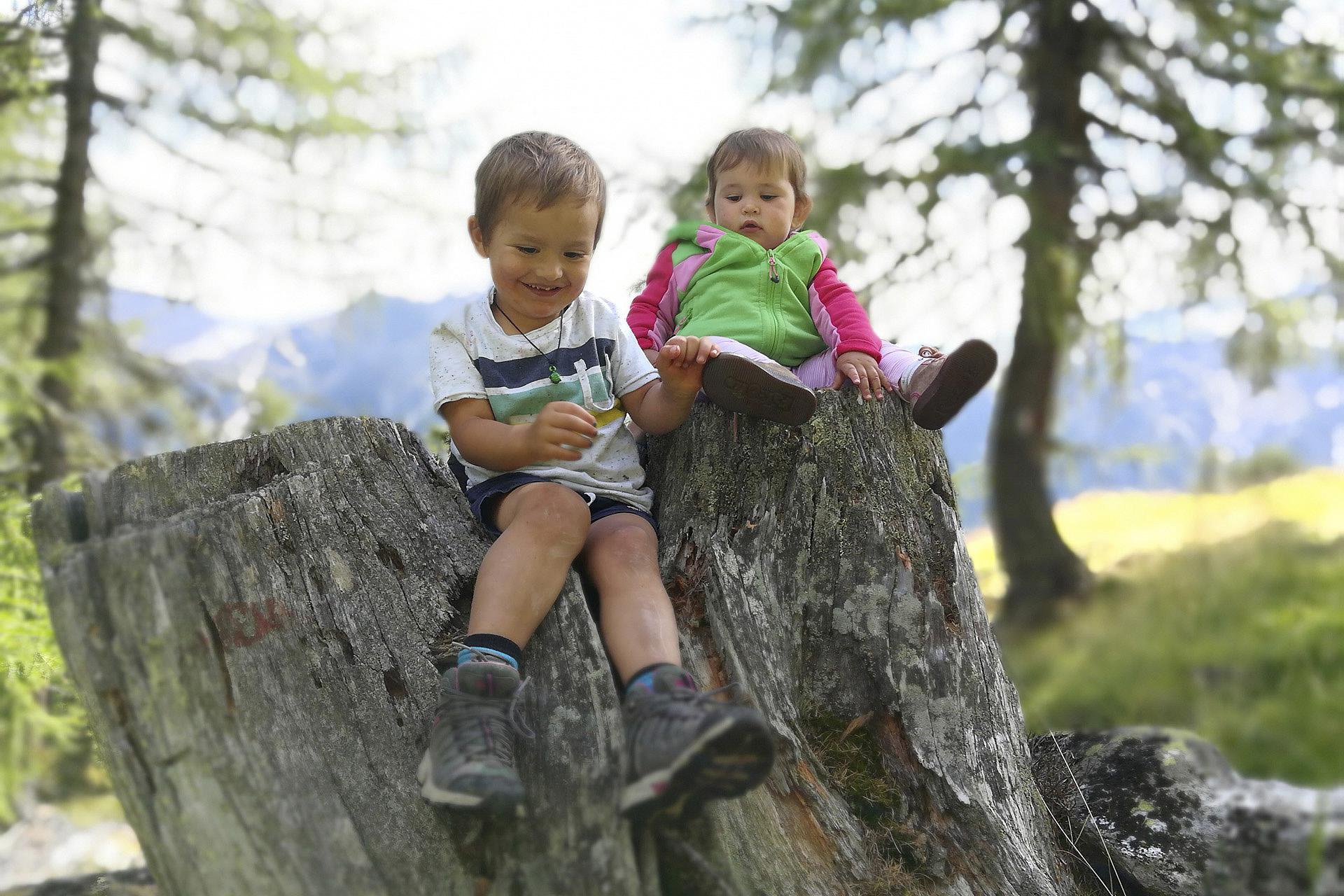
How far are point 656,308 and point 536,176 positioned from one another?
101 cm

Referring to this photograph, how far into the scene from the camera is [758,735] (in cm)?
183

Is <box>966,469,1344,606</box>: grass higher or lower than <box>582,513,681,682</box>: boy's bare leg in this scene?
lower

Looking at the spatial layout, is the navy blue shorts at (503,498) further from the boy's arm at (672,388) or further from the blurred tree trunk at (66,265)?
the blurred tree trunk at (66,265)

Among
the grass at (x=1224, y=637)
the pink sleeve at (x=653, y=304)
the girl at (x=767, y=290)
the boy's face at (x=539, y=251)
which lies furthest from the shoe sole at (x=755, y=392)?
the grass at (x=1224, y=637)

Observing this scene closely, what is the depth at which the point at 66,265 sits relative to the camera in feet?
23.7

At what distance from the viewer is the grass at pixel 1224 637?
6.22 m

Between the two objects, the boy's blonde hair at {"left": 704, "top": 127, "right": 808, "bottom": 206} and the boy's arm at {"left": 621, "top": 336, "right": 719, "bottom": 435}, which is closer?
the boy's arm at {"left": 621, "top": 336, "right": 719, "bottom": 435}

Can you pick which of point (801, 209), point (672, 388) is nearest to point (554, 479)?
point (672, 388)

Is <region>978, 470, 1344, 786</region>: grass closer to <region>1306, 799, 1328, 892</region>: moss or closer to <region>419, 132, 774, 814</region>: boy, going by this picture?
<region>419, 132, 774, 814</region>: boy

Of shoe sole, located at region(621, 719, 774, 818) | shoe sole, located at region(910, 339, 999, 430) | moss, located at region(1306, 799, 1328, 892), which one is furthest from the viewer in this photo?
shoe sole, located at region(910, 339, 999, 430)

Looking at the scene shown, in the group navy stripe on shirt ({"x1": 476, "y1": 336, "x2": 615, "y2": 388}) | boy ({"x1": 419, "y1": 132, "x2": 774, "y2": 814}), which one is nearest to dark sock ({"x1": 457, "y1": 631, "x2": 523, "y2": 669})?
boy ({"x1": 419, "y1": 132, "x2": 774, "y2": 814})

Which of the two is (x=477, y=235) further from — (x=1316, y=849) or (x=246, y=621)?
(x=1316, y=849)

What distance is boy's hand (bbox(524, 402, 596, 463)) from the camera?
7.60 feet

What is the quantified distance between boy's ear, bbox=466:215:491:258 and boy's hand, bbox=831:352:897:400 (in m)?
1.12
